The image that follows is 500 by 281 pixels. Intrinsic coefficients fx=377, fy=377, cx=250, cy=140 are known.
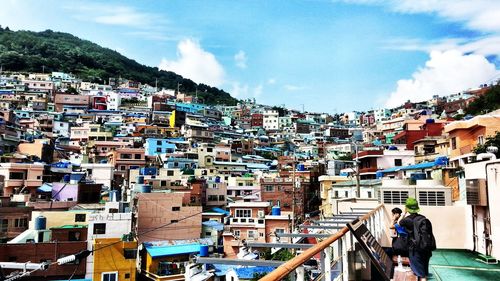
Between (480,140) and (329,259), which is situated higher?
(480,140)

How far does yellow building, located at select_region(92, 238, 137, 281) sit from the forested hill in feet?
292

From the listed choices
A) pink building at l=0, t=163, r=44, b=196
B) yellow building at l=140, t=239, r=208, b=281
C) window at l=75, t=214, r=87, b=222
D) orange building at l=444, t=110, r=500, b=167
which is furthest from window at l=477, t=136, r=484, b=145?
pink building at l=0, t=163, r=44, b=196

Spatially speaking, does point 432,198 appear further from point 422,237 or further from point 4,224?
point 4,224

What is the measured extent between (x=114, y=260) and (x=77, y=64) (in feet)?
340

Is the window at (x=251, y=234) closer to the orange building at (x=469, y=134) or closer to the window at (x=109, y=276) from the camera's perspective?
the window at (x=109, y=276)

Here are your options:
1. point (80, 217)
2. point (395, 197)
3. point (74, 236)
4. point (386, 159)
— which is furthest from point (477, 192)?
point (386, 159)

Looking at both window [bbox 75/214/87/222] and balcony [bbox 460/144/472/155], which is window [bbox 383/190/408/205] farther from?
window [bbox 75/214/87/222]

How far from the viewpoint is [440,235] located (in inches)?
357

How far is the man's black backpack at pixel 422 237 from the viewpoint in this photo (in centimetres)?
442

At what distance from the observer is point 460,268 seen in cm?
645

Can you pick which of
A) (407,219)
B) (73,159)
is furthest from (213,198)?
(407,219)

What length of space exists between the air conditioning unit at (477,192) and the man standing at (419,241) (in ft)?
14.1

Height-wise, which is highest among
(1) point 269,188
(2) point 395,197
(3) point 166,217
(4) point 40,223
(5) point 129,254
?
(2) point 395,197

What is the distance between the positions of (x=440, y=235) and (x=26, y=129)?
A: 56.0m
